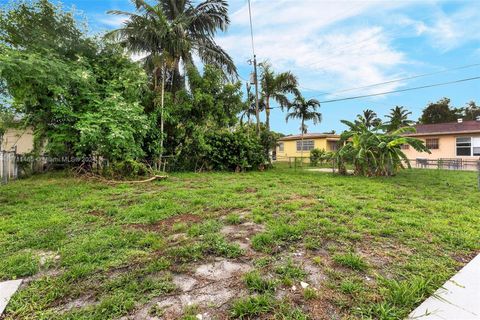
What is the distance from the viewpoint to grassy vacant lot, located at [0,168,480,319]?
1.96 m

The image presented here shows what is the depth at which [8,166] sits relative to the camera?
26.7 feet

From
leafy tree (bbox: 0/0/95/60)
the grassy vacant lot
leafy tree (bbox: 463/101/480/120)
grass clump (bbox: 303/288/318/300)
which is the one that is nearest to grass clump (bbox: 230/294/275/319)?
the grassy vacant lot

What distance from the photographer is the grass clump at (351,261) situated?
8.23 feet

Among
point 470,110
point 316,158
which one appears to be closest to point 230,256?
point 316,158

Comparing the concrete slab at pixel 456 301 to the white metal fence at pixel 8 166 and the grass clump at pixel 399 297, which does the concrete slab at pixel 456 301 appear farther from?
the white metal fence at pixel 8 166

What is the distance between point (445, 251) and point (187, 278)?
304 cm

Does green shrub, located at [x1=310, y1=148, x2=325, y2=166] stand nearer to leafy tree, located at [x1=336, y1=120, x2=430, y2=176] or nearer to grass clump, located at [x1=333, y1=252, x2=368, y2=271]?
leafy tree, located at [x1=336, y1=120, x2=430, y2=176]

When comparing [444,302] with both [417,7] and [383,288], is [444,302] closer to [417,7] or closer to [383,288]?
[383,288]

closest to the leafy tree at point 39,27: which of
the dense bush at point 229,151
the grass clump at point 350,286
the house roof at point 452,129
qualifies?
the dense bush at point 229,151

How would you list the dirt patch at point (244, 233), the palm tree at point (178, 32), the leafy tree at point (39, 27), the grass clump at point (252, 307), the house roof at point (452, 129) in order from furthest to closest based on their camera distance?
the house roof at point (452, 129) → the palm tree at point (178, 32) → the leafy tree at point (39, 27) → the dirt patch at point (244, 233) → the grass clump at point (252, 307)

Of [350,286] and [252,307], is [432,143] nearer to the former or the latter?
[350,286]

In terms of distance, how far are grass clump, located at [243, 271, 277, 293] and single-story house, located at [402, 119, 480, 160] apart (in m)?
22.1

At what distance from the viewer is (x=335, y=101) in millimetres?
17234

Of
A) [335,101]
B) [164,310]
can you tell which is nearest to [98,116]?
[164,310]
